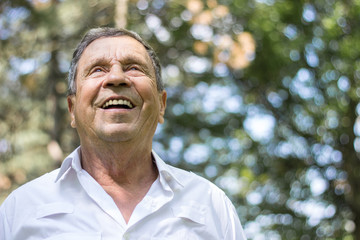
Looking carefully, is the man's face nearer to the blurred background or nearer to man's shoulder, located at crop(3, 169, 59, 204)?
man's shoulder, located at crop(3, 169, 59, 204)

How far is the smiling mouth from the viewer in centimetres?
239

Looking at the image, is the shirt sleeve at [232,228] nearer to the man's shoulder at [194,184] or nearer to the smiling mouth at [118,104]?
the man's shoulder at [194,184]

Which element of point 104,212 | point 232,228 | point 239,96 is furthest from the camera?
point 239,96

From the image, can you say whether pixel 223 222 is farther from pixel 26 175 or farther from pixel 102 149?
pixel 26 175

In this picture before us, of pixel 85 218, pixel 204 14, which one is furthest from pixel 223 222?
pixel 204 14

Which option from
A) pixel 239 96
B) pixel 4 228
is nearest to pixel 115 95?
pixel 4 228

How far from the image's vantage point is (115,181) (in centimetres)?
252

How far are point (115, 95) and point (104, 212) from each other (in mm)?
507

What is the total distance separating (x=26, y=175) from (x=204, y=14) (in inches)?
206

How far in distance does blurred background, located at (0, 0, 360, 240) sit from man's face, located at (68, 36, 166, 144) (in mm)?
6056

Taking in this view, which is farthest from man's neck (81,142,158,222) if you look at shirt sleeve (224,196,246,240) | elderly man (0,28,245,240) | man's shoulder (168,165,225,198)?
shirt sleeve (224,196,246,240)

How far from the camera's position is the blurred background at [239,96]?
29.8 feet

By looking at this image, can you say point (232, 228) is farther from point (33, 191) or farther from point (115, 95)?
point (33, 191)

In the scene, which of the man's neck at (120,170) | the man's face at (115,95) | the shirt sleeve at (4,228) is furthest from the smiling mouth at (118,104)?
the shirt sleeve at (4,228)
